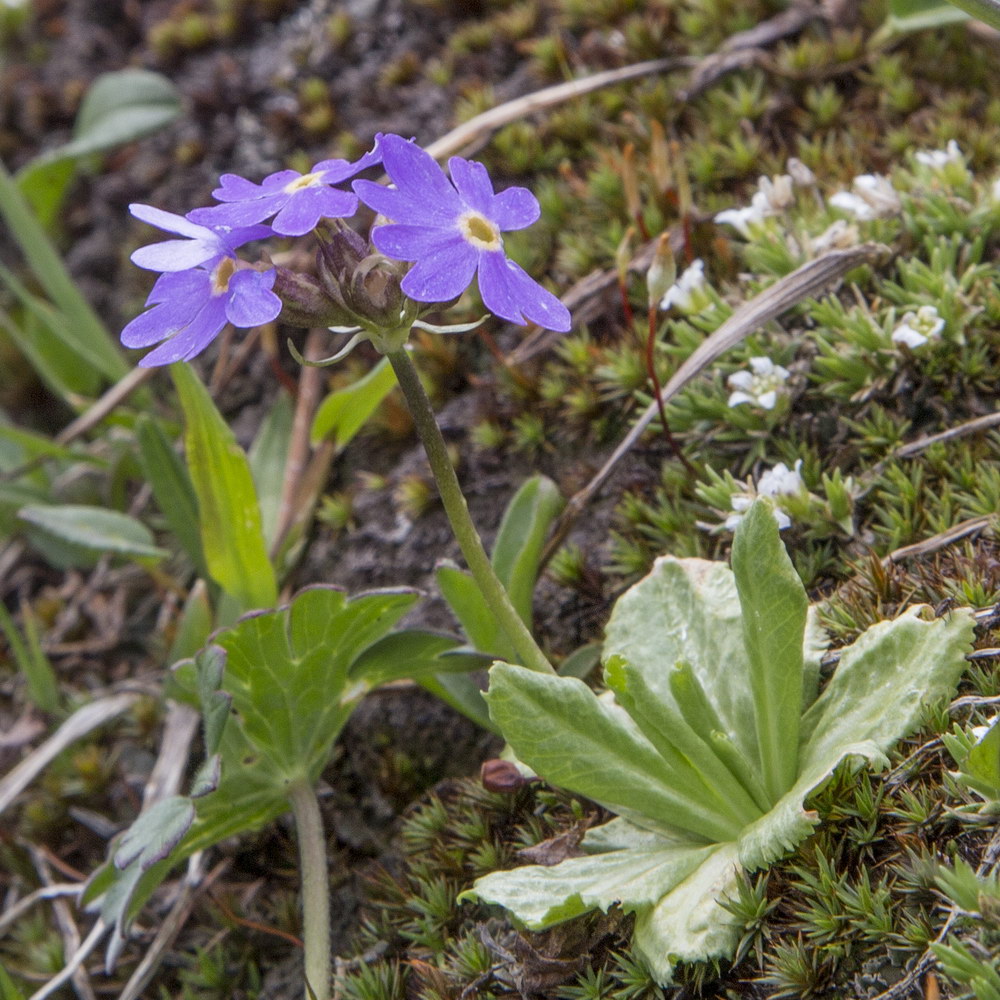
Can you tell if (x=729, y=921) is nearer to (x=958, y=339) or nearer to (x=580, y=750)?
(x=580, y=750)

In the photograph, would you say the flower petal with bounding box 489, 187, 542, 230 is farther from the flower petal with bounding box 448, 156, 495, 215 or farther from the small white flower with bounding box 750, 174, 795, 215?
the small white flower with bounding box 750, 174, 795, 215

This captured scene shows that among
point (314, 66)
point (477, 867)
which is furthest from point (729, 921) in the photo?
point (314, 66)

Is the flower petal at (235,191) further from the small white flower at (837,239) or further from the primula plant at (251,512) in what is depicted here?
the small white flower at (837,239)

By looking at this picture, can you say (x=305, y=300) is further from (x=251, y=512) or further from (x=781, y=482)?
(x=781, y=482)

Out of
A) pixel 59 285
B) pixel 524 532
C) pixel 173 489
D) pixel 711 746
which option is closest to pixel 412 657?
pixel 524 532

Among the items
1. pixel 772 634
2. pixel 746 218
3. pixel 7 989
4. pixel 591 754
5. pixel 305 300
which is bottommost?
pixel 7 989
